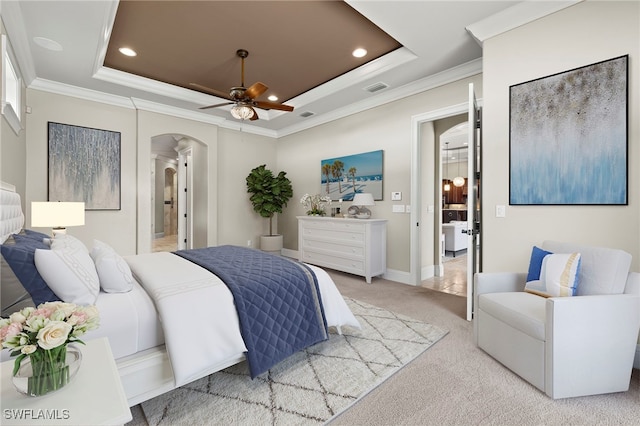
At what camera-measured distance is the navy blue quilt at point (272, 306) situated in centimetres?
180

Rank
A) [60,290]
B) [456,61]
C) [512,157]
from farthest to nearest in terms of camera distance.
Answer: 1. [456,61]
2. [512,157]
3. [60,290]

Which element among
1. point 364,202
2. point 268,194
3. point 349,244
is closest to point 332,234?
point 349,244

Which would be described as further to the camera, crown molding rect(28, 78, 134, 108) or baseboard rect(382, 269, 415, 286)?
baseboard rect(382, 269, 415, 286)

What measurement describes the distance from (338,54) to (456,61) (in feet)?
4.53

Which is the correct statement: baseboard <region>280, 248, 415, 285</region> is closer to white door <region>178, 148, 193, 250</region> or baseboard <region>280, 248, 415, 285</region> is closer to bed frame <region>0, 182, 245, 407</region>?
bed frame <region>0, 182, 245, 407</region>

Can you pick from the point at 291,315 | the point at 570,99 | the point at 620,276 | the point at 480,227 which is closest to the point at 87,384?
the point at 291,315

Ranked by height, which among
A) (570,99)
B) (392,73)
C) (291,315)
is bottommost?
(291,315)

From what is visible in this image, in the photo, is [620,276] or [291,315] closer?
[620,276]

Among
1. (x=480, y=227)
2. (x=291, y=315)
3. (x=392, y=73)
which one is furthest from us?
(x=392, y=73)

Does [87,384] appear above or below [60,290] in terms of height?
below

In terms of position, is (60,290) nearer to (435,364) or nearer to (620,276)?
(435,364)

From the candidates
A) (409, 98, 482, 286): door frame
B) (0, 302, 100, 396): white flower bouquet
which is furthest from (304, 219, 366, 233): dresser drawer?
(0, 302, 100, 396): white flower bouquet

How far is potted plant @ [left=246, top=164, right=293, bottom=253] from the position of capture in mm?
5914

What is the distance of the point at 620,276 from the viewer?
6.18 feet
